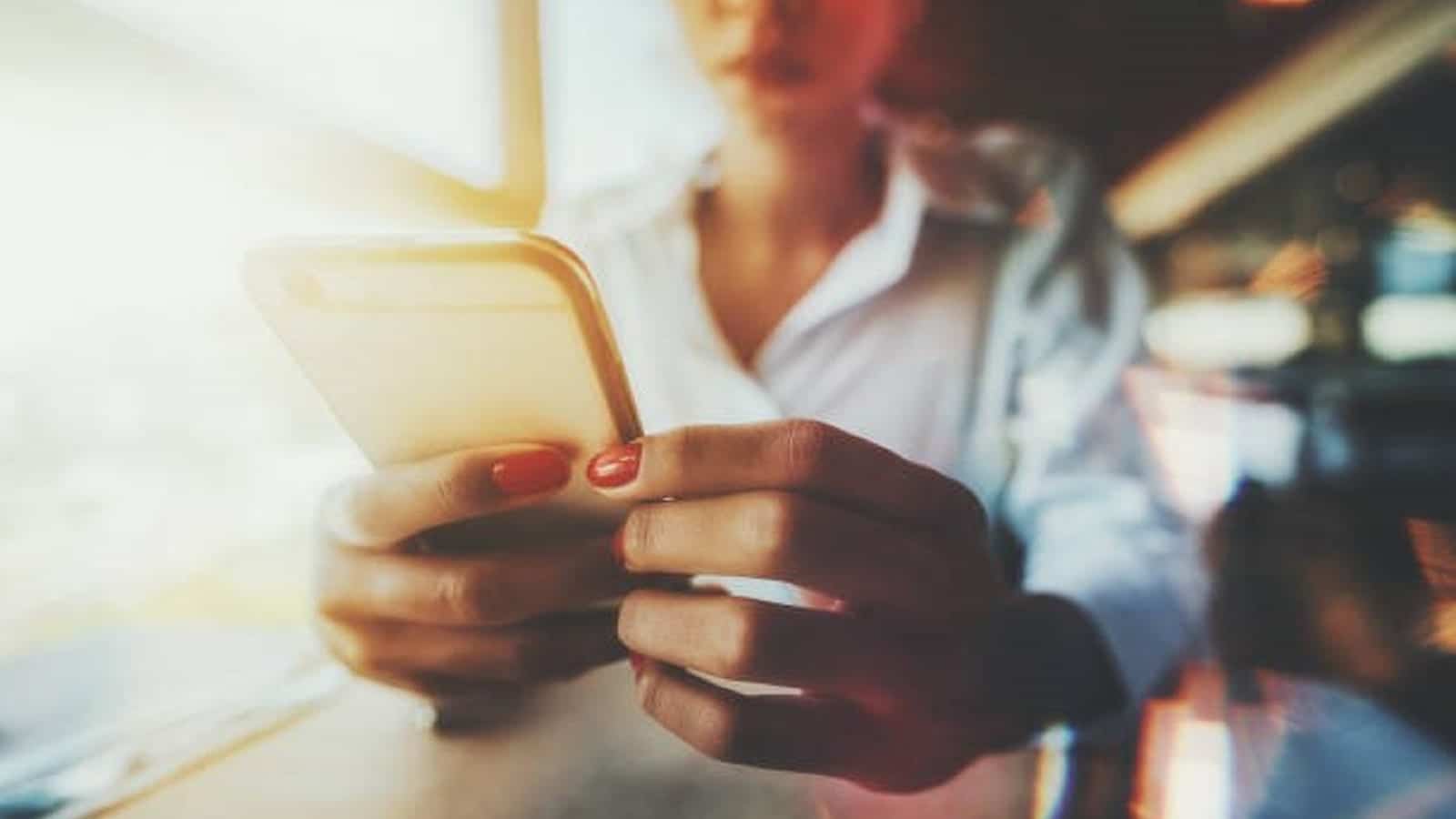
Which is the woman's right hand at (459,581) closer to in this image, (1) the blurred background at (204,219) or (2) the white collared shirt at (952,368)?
(1) the blurred background at (204,219)

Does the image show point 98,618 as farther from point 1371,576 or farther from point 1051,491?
point 1371,576

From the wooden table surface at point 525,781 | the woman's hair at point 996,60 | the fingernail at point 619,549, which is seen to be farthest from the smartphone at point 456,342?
the woman's hair at point 996,60

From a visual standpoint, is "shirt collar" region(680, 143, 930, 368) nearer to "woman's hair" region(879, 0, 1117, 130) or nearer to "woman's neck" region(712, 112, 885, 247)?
"woman's neck" region(712, 112, 885, 247)

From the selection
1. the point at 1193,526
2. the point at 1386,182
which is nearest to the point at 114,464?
the point at 1193,526

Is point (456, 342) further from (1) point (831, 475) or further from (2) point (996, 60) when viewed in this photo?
(2) point (996, 60)

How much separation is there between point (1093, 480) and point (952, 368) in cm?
16

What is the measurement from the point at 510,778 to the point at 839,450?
303 millimetres

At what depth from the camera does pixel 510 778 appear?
0.53 metres

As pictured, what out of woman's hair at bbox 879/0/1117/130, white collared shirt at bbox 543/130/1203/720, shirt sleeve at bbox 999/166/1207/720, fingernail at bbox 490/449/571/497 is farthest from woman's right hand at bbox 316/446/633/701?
woman's hair at bbox 879/0/1117/130

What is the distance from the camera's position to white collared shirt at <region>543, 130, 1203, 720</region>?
75 cm

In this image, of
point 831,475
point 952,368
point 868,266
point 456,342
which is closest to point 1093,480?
point 952,368

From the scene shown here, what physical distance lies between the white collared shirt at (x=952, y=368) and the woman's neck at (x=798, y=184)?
30 millimetres

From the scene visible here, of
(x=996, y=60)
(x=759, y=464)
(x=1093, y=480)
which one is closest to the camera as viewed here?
(x=759, y=464)

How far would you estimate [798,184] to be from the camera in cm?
88
